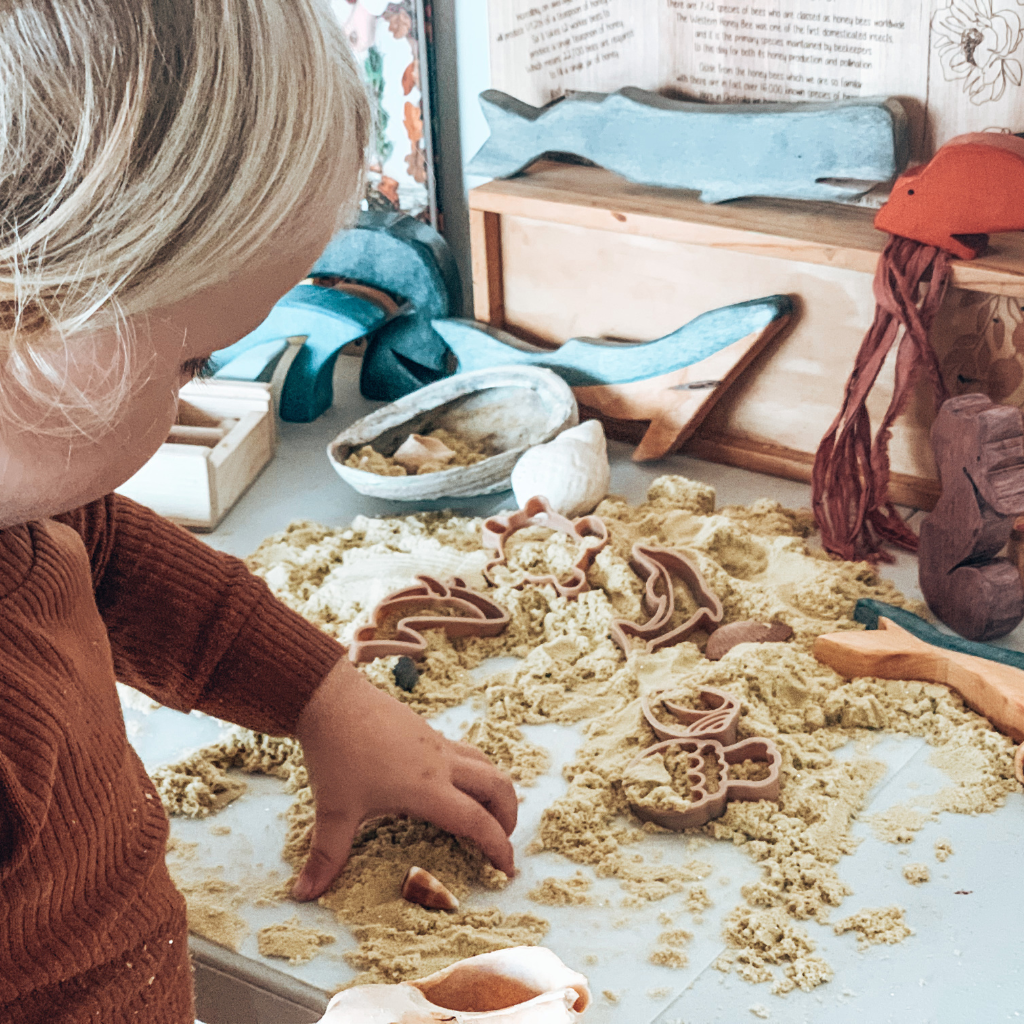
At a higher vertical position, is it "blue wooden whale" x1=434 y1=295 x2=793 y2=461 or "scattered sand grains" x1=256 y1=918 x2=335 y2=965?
"blue wooden whale" x1=434 y1=295 x2=793 y2=461

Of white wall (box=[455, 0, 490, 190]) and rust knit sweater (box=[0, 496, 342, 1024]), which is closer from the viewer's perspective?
rust knit sweater (box=[0, 496, 342, 1024])

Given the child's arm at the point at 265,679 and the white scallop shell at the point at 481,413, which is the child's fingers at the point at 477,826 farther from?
the white scallop shell at the point at 481,413

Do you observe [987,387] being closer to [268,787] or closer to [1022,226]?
[1022,226]

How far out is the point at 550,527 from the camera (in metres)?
0.92

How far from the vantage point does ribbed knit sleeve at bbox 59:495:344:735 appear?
618 mm

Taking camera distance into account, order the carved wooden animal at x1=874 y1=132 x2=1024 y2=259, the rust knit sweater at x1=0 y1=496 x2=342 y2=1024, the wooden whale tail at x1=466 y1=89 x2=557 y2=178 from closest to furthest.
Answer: the rust knit sweater at x1=0 y1=496 x2=342 y2=1024
the carved wooden animal at x1=874 y1=132 x2=1024 y2=259
the wooden whale tail at x1=466 y1=89 x2=557 y2=178

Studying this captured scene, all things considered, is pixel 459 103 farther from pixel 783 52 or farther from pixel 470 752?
pixel 470 752

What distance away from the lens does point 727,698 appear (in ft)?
2.38

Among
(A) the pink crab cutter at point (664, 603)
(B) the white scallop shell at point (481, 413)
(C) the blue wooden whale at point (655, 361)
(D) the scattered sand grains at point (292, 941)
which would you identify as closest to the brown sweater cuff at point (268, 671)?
(D) the scattered sand grains at point (292, 941)

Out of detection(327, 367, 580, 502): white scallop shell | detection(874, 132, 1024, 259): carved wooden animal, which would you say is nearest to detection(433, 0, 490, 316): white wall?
detection(327, 367, 580, 502): white scallop shell

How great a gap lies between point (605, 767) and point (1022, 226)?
475 millimetres

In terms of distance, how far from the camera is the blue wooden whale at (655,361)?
96cm

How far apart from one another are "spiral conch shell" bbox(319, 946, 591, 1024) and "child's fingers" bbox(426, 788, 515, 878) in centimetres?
11

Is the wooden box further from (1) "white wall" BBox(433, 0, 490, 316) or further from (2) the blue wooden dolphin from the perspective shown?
(1) "white wall" BBox(433, 0, 490, 316)
